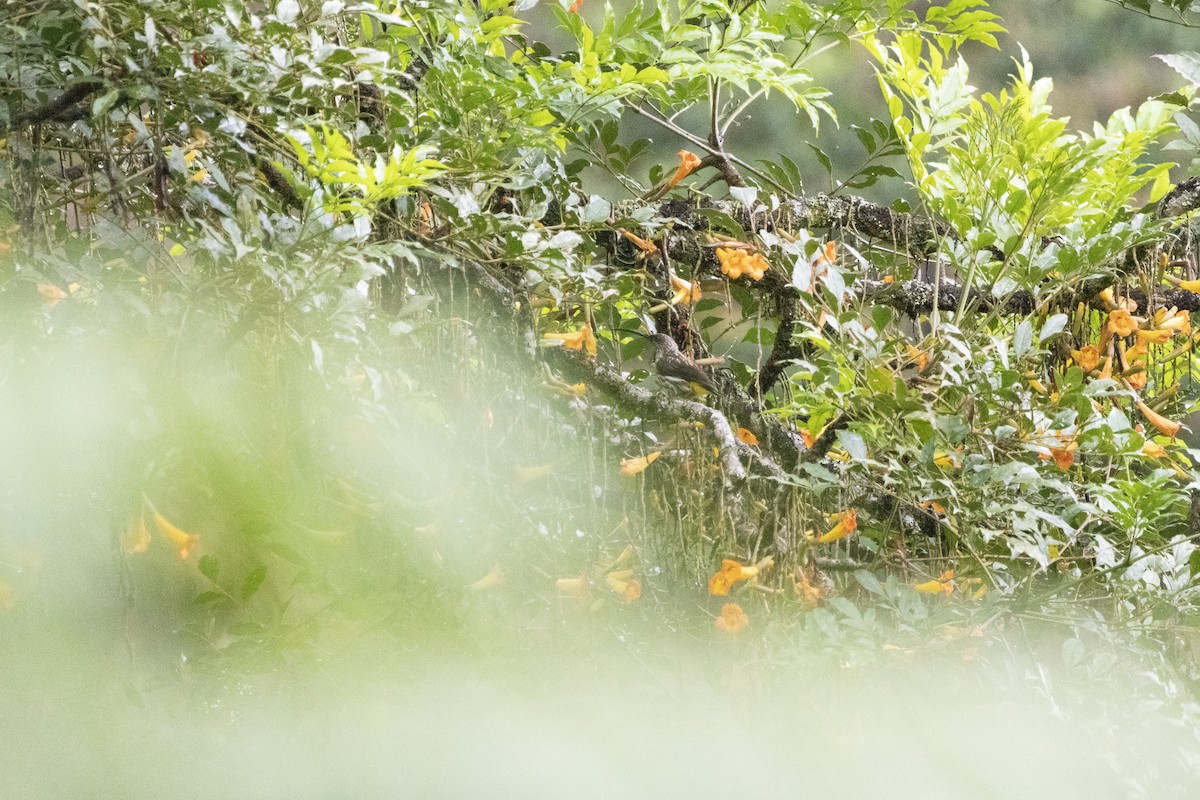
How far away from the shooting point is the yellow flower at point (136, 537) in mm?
558

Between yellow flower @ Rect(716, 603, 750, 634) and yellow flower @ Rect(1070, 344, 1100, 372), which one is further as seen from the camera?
yellow flower @ Rect(1070, 344, 1100, 372)

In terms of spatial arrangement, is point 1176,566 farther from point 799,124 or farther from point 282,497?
point 799,124

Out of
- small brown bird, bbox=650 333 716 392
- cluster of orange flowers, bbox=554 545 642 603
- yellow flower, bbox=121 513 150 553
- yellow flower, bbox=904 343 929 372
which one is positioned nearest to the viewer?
yellow flower, bbox=121 513 150 553

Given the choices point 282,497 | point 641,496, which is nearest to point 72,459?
point 282,497

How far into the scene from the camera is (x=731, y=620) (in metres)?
0.80

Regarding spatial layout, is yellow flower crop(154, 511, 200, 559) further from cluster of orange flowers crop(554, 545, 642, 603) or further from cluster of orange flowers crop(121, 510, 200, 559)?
cluster of orange flowers crop(554, 545, 642, 603)

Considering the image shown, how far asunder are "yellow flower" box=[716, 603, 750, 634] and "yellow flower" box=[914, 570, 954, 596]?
0.58ft

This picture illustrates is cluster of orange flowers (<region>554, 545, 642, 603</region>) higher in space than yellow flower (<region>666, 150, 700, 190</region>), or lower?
lower

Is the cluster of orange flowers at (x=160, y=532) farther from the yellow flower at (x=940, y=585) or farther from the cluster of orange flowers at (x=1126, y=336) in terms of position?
the cluster of orange flowers at (x=1126, y=336)

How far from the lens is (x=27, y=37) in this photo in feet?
1.83

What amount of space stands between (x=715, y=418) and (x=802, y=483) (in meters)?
0.13

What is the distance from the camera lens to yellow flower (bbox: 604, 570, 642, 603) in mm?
771

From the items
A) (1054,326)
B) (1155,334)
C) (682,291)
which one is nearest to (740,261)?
(682,291)

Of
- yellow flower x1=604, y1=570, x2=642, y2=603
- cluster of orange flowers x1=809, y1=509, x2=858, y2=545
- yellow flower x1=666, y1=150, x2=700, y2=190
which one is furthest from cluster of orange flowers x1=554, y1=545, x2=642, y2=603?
yellow flower x1=666, y1=150, x2=700, y2=190
